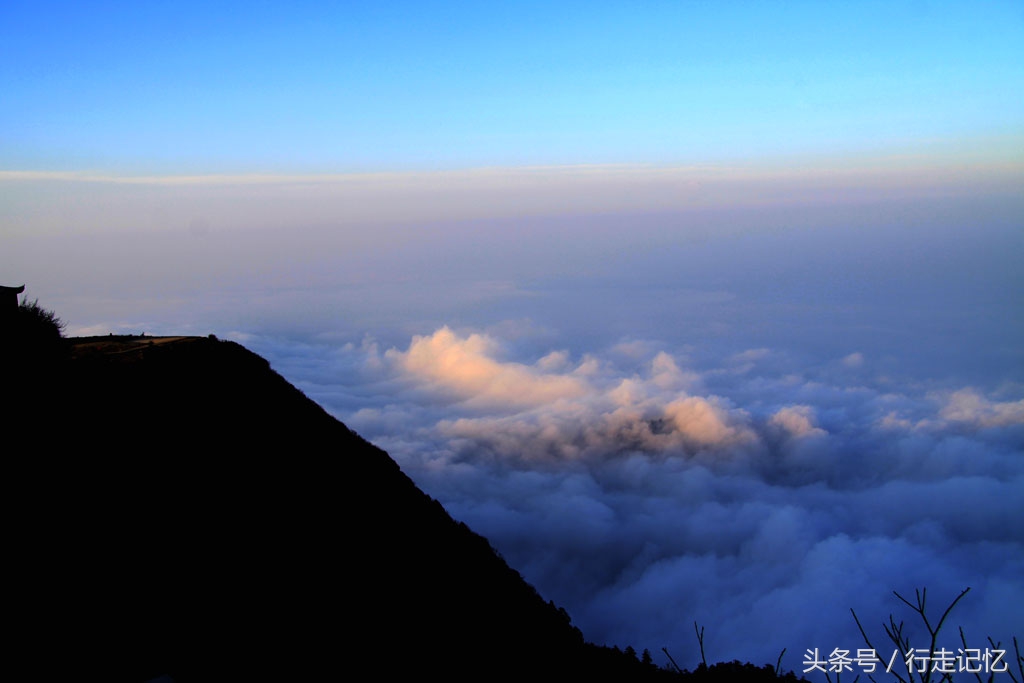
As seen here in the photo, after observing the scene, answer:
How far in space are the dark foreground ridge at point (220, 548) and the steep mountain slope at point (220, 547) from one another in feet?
0.12

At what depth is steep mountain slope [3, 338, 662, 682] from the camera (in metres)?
10.0

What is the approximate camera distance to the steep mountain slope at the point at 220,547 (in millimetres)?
10016

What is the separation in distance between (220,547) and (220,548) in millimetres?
28

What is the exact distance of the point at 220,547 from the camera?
1236cm

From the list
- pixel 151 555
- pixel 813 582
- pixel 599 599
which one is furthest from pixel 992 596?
pixel 151 555

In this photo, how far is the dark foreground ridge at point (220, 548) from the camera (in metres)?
9.98

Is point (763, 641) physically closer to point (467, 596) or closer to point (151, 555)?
point (467, 596)

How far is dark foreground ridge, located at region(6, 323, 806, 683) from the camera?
32.8 feet

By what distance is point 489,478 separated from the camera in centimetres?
14512

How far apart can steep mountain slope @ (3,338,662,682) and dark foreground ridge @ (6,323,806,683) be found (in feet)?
0.12

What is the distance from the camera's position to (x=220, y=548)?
12.3m

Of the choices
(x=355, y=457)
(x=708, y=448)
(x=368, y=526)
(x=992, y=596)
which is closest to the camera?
(x=368, y=526)

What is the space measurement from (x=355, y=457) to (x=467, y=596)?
5.12m

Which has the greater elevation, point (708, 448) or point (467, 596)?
point (708, 448)
